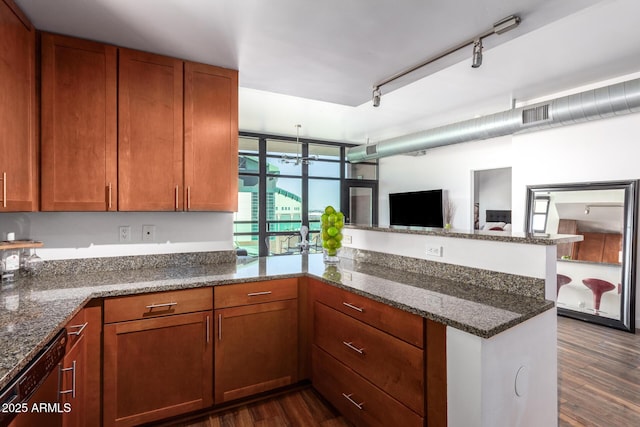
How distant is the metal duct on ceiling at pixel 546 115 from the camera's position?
324cm

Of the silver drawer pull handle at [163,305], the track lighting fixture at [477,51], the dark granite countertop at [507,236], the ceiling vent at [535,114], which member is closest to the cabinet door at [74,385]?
the silver drawer pull handle at [163,305]

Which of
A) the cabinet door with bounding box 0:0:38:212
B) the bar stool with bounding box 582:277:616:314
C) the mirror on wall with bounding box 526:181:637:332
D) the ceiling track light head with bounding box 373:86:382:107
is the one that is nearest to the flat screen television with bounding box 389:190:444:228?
the mirror on wall with bounding box 526:181:637:332

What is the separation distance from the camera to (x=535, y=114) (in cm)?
388

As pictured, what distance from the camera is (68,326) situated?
57.7 inches

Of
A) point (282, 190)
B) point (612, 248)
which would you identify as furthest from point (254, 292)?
point (282, 190)

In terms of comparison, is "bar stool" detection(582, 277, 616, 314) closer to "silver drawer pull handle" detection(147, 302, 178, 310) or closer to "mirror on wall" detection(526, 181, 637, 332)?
"mirror on wall" detection(526, 181, 637, 332)

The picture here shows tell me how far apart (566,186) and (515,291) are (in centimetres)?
327

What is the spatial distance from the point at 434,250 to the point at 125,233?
6.99 ft

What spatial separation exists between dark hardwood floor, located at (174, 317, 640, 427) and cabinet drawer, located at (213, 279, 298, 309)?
2.29ft

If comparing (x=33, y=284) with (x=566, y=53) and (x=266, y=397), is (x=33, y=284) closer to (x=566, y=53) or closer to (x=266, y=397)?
(x=266, y=397)

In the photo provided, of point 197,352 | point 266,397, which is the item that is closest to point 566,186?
point 266,397

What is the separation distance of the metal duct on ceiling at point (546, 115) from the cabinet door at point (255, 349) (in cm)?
360

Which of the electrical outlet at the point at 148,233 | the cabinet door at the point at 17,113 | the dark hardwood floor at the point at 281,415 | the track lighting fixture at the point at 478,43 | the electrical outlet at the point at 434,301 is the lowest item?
the dark hardwood floor at the point at 281,415

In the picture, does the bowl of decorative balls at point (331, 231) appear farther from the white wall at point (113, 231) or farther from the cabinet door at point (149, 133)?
the cabinet door at point (149, 133)
